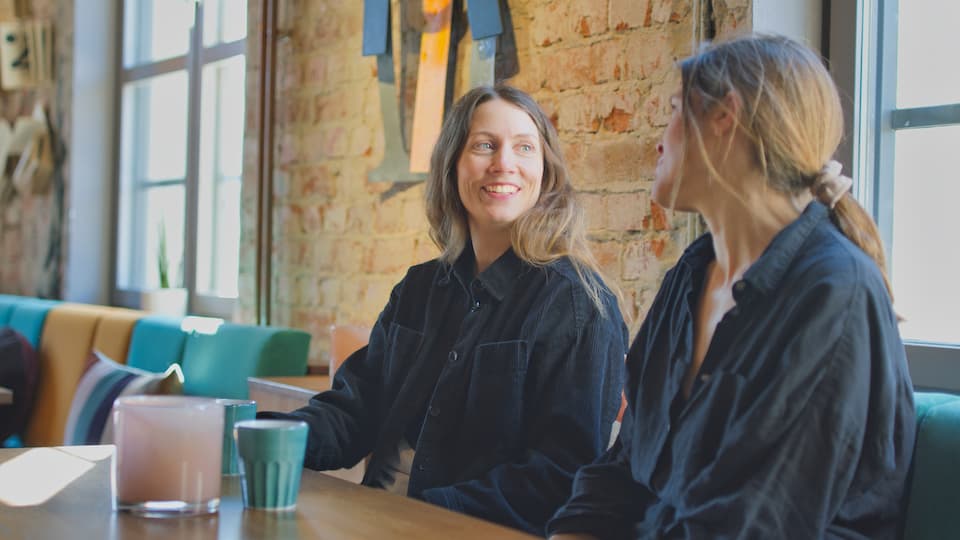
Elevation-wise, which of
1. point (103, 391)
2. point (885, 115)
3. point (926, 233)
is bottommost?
point (103, 391)

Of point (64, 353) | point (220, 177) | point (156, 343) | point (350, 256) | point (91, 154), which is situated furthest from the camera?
point (91, 154)

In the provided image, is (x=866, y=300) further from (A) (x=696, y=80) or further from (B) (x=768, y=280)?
(A) (x=696, y=80)

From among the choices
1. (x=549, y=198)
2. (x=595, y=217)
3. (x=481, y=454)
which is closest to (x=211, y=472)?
(x=481, y=454)

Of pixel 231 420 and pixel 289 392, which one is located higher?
pixel 231 420

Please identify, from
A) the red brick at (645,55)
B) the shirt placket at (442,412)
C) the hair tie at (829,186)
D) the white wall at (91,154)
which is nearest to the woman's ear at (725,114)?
the hair tie at (829,186)

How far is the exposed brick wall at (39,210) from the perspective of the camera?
221 inches

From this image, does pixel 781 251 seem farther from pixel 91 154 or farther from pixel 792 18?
pixel 91 154

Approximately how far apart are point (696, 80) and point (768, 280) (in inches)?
11.4

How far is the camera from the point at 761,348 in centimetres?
124

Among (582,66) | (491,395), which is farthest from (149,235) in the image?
(491,395)

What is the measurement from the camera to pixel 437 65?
321cm

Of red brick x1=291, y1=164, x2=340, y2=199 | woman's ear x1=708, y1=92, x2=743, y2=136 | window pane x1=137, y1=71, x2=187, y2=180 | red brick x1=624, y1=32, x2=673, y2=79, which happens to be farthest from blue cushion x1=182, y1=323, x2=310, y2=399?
woman's ear x1=708, y1=92, x2=743, y2=136

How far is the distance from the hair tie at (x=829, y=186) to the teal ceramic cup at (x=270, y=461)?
68 cm

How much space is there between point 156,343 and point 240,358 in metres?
0.64
